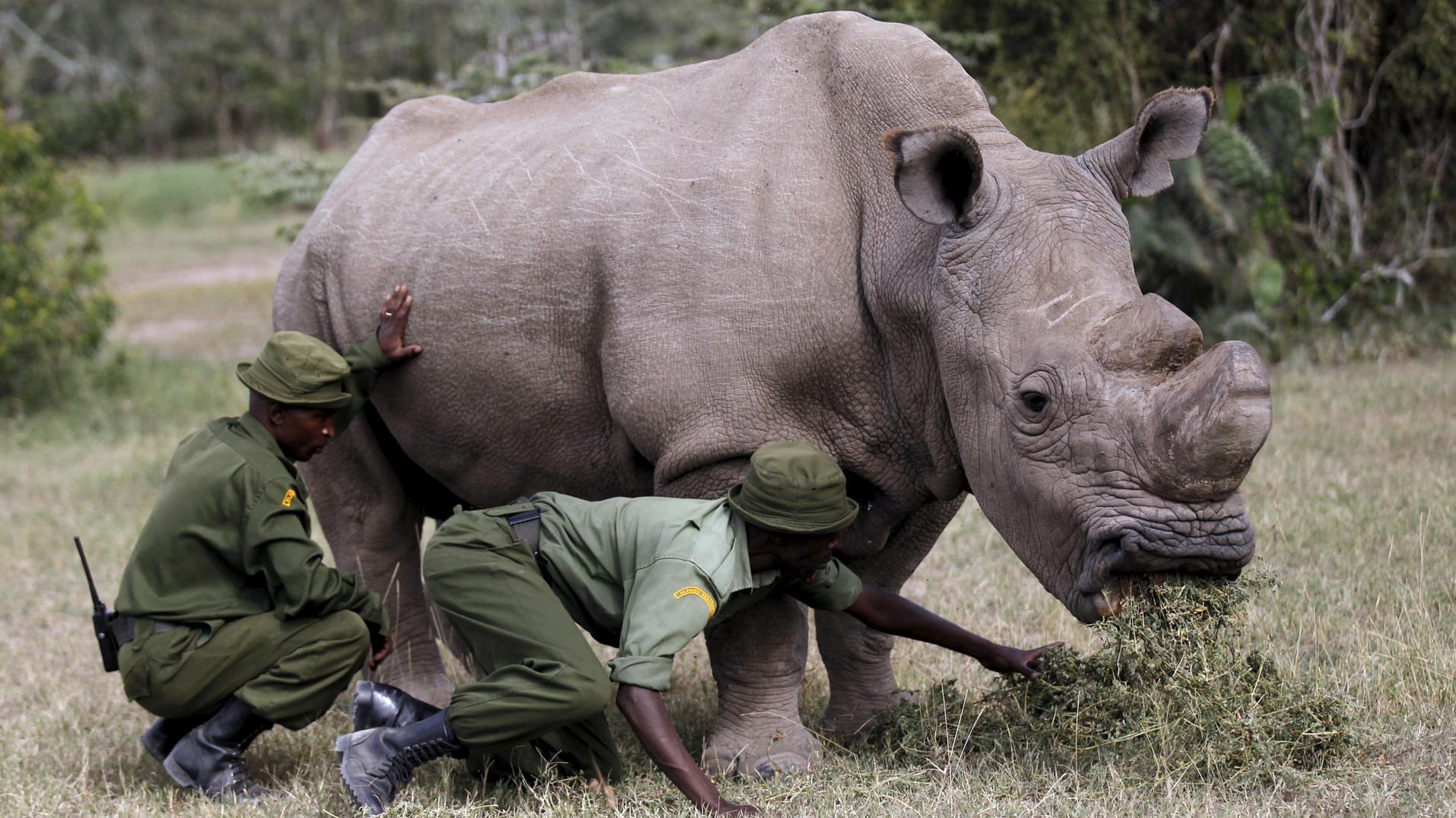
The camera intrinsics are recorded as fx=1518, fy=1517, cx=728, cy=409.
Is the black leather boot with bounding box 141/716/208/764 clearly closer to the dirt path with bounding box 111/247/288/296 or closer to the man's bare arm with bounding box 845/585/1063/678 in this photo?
the man's bare arm with bounding box 845/585/1063/678

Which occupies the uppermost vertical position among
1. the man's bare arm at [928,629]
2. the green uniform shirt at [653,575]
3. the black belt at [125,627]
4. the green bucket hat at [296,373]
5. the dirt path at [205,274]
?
the green bucket hat at [296,373]

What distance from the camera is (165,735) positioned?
203 inches

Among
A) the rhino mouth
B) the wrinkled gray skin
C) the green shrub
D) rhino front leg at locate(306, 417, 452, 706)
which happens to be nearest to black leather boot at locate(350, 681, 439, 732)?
the wrinkled gray skin

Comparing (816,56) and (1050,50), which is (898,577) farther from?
(1050,50)

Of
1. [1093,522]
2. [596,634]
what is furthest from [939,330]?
[596,634]

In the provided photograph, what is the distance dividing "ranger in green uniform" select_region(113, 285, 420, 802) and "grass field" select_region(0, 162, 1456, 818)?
0.27m

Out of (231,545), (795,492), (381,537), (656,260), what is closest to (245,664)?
(231,545)

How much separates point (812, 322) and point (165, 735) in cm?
264

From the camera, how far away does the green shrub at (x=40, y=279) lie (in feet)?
39.7

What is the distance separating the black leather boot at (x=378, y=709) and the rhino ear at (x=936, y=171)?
231 cm

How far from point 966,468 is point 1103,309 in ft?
2.02

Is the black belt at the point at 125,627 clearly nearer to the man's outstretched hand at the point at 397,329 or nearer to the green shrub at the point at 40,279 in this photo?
the man's outstretched hand at the point at 397,329

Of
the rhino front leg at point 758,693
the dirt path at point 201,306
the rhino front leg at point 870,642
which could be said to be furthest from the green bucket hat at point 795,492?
the dirt path at point 201,306

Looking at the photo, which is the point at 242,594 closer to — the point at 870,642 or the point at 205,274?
the point at 870,642
